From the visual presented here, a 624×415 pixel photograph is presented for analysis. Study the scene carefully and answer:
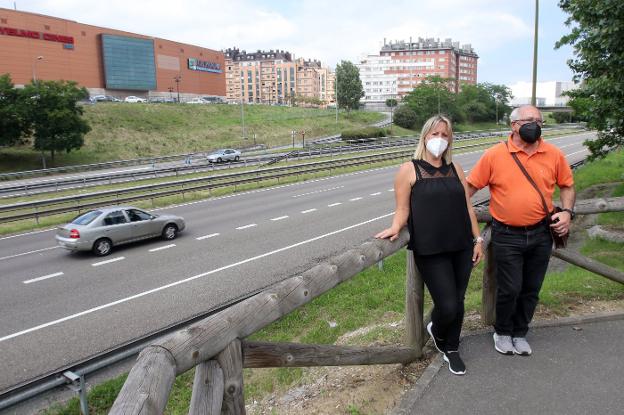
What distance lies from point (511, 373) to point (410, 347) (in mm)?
753

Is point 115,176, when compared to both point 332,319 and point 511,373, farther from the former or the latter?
point 511,373

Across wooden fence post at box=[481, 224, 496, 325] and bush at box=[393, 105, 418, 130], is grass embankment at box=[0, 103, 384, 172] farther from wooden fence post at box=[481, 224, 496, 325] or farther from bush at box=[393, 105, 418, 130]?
wooden fence post at box=[481, 224, 496, 325]

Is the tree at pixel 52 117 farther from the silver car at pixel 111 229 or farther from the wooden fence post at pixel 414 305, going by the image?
the wooden fence post at pixel 414 305

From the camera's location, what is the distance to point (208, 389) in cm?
218

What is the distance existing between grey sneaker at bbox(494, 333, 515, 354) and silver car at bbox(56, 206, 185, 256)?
480 inches

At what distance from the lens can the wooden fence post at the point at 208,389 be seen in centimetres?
213

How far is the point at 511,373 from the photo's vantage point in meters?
3.65

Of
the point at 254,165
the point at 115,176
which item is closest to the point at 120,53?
→ the point at 254,165

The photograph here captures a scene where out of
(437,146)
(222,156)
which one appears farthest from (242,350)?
(222,156)

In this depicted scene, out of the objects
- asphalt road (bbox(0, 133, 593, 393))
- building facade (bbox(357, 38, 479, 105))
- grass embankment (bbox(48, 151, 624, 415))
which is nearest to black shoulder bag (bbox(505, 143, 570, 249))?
grass embankment (bbox(48, 151, 624, 415))

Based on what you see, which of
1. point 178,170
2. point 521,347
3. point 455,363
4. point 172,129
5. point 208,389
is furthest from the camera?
point 172,129

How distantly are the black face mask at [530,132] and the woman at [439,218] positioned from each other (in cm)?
65

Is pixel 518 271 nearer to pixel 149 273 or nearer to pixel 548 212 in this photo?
pixel 548 212

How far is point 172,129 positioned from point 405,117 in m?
37.8
